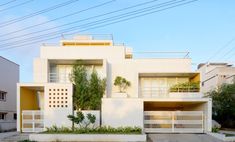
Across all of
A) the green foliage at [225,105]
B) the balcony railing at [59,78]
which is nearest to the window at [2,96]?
the balcony railing at [59,78]

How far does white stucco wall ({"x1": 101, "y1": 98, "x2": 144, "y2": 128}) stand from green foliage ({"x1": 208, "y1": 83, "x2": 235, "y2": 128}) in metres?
12.1

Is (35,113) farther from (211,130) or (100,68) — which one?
(211,130)

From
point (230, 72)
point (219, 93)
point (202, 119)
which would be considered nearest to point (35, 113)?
point (202, 119)

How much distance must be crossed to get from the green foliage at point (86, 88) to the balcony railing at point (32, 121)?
277cm

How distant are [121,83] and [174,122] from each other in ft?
18.7

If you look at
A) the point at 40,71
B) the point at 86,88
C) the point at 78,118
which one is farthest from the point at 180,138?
the point at 40,71

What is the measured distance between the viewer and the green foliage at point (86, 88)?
72.5ft

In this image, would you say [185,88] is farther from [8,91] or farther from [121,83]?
[8,91]

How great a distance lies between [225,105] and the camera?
29125mm

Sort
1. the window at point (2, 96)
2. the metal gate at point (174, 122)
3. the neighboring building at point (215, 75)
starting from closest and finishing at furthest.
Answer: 1. the metal gate at point (174, 122)
2. the window at point (2, 96)
3. the neighboring building at point (215, 75)

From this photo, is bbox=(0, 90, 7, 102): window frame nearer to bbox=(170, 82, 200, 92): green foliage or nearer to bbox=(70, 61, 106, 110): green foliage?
bbox=(70, 61, 106, 110): green foliage

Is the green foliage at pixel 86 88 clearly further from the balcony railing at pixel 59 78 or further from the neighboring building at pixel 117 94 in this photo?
the balcony railing at pixel 59 78

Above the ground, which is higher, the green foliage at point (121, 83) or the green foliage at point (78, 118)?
the green foliage at point (121, 83)

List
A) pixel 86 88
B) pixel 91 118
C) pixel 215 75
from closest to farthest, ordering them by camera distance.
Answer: pixel 91 118 < pixel 86 88 < pixel 215 75
